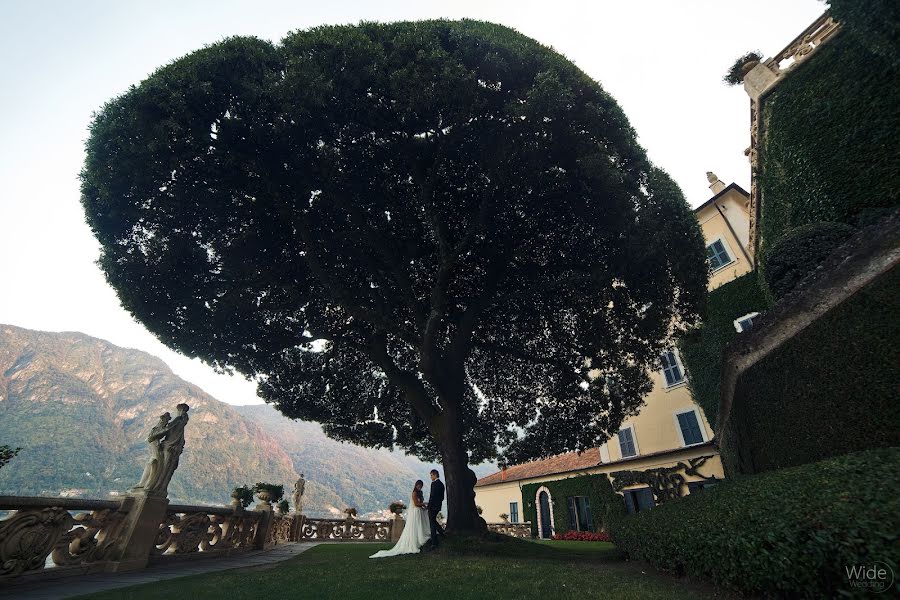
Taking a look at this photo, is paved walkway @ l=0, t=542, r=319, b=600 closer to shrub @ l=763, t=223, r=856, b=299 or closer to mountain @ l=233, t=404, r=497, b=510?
shrub @ l=763, t=223, r=856, b=299

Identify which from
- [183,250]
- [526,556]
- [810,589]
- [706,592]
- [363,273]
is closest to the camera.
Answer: [810,589]

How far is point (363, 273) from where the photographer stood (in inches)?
577

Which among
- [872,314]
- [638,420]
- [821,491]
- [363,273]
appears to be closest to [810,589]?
[821,491]

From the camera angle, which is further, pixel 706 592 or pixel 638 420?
pixel 638 420

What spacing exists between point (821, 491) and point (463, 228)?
11450 millimetres

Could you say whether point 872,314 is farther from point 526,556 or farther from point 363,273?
point 363,273

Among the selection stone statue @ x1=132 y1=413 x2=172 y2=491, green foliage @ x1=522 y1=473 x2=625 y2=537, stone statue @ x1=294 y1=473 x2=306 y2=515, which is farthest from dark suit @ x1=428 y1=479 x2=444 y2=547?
green foliage @ x1=522 y1=473 x2=625 y2=537

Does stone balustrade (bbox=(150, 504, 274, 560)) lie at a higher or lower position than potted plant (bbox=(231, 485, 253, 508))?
lower

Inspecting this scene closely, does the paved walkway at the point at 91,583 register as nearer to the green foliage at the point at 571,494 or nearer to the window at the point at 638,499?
the green foliage at the point at 571,494

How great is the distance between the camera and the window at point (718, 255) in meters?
23.4

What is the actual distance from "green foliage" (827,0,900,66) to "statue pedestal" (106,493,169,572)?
1752 centimetres

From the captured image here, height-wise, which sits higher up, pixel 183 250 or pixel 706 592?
pixel 183 250

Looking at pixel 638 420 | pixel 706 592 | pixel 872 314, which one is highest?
pixel 638 420

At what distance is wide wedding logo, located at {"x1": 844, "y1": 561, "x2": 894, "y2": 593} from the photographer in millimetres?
2582
